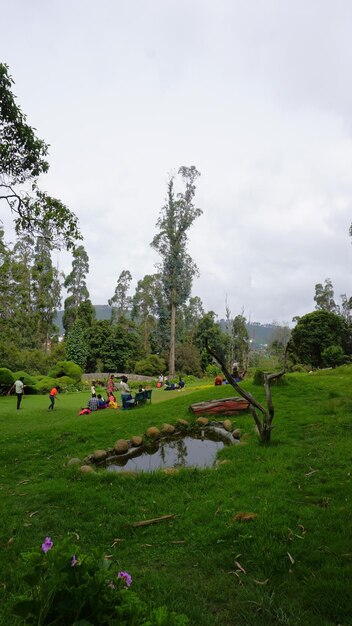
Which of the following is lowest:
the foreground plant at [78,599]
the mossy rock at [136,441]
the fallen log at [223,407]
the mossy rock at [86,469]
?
the mossy rock at [86,469]

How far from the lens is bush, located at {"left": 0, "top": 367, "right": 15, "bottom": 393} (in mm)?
23438

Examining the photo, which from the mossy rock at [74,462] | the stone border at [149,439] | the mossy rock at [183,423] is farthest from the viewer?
the mossy rock at [183,423]

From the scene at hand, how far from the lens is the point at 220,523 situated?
4793mm

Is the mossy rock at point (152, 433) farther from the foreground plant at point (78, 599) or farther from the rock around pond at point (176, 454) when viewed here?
the foreground plant at point (78, 599)

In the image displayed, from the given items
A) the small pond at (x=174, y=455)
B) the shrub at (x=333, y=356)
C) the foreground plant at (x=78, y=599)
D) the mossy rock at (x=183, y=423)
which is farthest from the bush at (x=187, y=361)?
the foreground plant at (x=78, y=599)

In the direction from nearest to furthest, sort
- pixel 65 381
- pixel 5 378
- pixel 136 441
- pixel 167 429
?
pixel 136 441 → pixel 167 429 → pixel 5 378 → pixel 65 381

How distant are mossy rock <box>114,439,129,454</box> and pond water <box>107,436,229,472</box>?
0.71 ft

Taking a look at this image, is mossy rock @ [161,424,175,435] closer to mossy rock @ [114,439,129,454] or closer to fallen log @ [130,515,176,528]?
mossy rock @ [114,439,129,454]

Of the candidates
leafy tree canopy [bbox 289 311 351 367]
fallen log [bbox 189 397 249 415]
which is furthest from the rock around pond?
leafy tree canopy [bbox 289 311 351 367]

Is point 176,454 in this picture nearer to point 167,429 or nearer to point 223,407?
point 167,429

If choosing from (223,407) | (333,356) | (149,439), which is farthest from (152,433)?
(333,356)

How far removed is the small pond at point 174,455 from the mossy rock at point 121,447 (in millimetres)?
178

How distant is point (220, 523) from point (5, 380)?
2191cm

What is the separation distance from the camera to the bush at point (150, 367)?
129 feet
